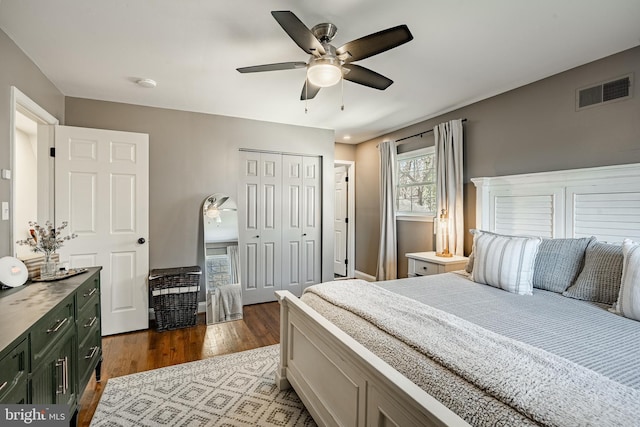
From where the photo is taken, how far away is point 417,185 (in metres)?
4.24

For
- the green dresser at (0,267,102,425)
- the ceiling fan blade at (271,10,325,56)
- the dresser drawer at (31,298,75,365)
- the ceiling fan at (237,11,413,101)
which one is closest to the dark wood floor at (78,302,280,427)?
the green dresser at (0,267,102,425)

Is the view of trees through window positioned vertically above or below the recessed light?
below

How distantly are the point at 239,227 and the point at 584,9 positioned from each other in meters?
3.69

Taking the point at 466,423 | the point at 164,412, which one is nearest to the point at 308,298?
the point at 164,412

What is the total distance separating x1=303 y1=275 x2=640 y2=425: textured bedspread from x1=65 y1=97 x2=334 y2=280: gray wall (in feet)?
8.99

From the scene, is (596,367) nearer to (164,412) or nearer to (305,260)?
(164,412)

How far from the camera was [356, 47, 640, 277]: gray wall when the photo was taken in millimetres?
2266

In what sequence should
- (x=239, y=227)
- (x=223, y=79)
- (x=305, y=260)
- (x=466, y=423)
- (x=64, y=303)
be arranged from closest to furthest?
(x=466, y=423) → (x=64, y=303) → (x=223, y=79) → (x=239, y=227) → (x=305, y=260)

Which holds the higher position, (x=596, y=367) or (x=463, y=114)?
(x=463, y=114)

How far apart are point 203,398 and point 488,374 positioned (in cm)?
188

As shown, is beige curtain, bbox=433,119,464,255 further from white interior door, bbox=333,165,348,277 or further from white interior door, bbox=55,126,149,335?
white interior door, bbox=55,126,149,335

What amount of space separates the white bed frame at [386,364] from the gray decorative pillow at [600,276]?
18.4 inches

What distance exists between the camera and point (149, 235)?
3.49 metres

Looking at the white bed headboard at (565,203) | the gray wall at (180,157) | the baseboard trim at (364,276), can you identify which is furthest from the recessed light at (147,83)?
the baseboard trim at (364,276)
